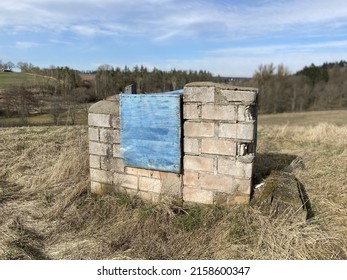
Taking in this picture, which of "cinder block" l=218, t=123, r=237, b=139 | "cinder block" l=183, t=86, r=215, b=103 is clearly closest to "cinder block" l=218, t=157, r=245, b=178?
"cinder block" l=218, t=123, r=237, b=139

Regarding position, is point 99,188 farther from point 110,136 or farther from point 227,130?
point 227,130

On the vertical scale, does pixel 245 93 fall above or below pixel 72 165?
above

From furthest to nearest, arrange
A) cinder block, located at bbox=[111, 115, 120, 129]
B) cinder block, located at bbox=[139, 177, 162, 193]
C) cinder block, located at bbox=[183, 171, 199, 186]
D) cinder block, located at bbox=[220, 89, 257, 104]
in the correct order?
cinder block, located at bbox=[111, 115, 120, 129] → cinder block, located at bbox=[139, 177, 162, 193] → cinder block, located at bbox=[183, 171, 199, 186] → cinder block, located at bbox=[220, 89, 257, 104]

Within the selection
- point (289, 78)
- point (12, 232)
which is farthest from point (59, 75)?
point (289, 78)

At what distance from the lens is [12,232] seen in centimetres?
336

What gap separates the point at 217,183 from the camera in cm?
365

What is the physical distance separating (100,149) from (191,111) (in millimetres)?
1445

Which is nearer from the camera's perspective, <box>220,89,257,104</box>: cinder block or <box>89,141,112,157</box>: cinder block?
<box>220,89,257,104</box>: cinder block

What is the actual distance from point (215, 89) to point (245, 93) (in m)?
0.35

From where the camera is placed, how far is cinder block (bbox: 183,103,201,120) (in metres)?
3.63

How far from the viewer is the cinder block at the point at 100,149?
416cm

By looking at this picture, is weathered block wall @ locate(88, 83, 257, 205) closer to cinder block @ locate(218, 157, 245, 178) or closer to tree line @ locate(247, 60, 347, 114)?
cinder block @ locate(218, 157, 245, 178)
